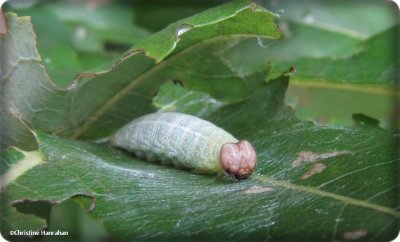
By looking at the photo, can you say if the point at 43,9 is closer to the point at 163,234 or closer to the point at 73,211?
the point at 73,211

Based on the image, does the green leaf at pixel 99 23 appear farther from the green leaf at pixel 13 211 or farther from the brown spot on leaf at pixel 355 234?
the brown spot on leaf at pixel 355 234

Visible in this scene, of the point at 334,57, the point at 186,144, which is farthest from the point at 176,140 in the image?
the point at 334,57

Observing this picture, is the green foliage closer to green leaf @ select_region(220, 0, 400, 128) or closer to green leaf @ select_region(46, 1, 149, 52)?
green leaf @ select_region(220, 0, 400, 128)

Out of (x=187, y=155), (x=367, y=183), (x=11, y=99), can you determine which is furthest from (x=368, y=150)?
(x=11, y=99)

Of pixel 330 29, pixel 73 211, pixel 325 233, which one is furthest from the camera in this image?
pixel 330 29

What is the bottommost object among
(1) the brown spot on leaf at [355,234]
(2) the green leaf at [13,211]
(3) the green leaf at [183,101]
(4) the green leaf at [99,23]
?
(1) the brown spot on leaf at [355,234]

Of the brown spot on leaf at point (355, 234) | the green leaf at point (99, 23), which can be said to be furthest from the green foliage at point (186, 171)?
the green leaf at point (99, 23)

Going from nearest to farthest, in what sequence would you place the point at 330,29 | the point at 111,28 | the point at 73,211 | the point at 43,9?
the point at 73,211
the point at 43,9
the point at 111,28
the point at 330,29

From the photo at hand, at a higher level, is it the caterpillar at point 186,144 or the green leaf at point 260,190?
the caterpillar at point 186,144
